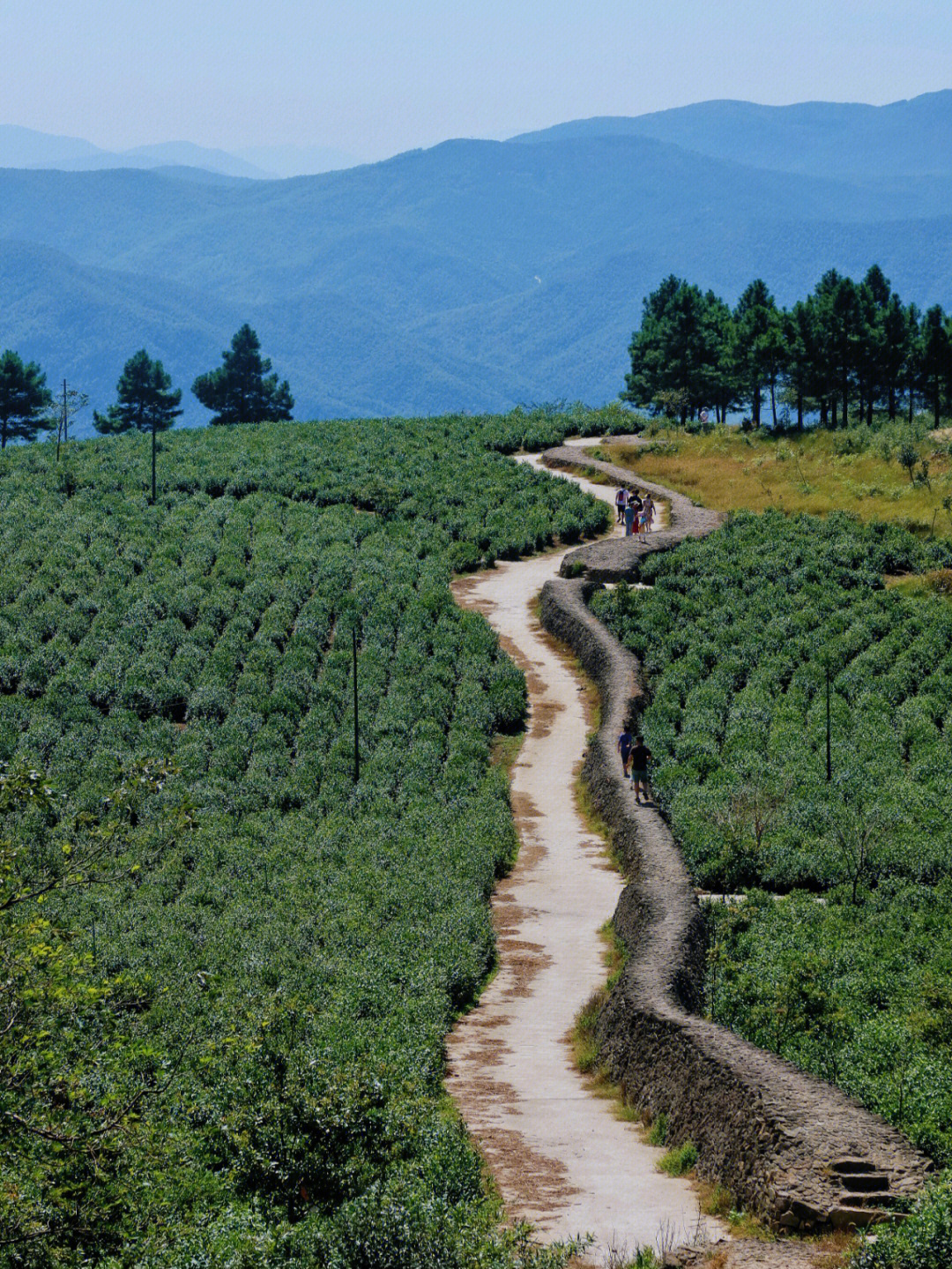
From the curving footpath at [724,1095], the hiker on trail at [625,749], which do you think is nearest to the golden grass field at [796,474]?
the hiker on trail at [625,749]

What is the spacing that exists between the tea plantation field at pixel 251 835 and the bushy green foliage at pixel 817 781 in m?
3.85

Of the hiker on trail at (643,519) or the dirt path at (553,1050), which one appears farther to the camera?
the hiker on trail at (643,519)

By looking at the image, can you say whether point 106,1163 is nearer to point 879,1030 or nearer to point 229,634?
point 879,1030

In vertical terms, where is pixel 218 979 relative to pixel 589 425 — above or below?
below

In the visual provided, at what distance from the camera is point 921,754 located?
3005 cm

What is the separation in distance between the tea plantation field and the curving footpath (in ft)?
7.50

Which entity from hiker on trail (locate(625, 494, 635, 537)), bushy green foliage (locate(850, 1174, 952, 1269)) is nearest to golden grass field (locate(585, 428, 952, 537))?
hiker on trail (locate(625, 494, 635, 537))

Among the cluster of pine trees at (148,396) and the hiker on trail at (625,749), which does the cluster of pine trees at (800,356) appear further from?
the hiker on trail at (625,749)

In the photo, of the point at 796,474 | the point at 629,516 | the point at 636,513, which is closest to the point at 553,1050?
the point at 636,513

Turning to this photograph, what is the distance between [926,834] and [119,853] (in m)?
15.4

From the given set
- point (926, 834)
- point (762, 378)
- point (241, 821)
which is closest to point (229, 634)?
point (241, 821)

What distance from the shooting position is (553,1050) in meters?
17.9

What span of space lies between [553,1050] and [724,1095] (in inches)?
182

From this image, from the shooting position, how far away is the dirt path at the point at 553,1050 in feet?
40.8
